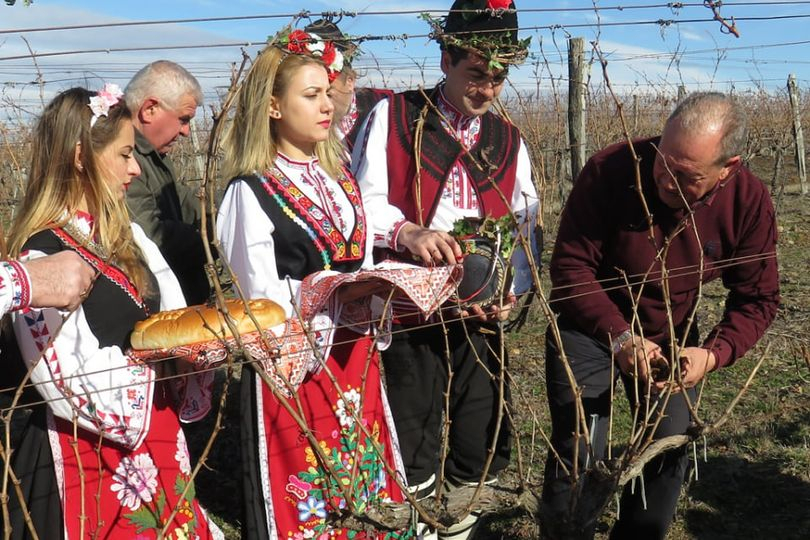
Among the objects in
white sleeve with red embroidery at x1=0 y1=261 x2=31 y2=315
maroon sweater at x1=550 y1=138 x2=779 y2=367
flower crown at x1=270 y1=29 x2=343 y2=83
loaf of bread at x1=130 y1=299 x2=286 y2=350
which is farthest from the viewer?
maroon sweater at x1=550 y1=138 x2=779 y2=367

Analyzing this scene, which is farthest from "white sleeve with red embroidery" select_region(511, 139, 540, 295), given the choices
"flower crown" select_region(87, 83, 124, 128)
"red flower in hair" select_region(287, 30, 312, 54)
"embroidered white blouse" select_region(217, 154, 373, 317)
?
"flower crown" select_region(87, 83, 124, 128)

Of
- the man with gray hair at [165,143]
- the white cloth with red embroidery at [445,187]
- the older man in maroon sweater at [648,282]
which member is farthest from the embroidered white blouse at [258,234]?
the older man in maroon sweater at [648,282]

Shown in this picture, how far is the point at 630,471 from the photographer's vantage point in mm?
1960

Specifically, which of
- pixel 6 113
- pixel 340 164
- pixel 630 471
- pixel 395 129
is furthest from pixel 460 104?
pixel 6 113

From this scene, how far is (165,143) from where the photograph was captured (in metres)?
3.15

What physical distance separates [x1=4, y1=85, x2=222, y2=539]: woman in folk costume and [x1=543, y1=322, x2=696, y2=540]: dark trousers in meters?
1.19

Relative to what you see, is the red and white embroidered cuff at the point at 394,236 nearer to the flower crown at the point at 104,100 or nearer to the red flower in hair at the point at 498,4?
the red flower in hair at the point at 498,4

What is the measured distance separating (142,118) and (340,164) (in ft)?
3.29

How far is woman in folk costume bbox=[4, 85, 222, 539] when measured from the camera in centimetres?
196

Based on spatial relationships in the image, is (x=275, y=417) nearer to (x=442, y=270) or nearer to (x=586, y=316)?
(x=442, y=270)

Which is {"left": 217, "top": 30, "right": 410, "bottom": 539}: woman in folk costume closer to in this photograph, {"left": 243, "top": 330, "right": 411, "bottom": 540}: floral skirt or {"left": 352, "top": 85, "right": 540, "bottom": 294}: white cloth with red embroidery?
{"left": 243, "top": 330, "right": 411, "bottom": 540}: floral skirt

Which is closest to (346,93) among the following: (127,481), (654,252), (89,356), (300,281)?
(300,281)

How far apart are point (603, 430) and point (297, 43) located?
5.12 feet

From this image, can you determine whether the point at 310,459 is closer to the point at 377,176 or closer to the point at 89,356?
the point at 89,356
